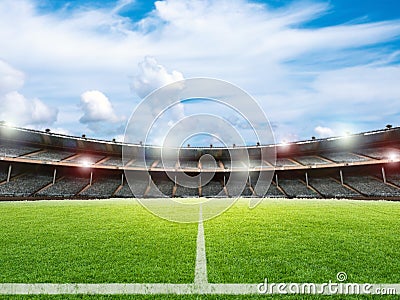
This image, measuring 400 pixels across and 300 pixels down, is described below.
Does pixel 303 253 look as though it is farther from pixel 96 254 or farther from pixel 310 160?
pixel 310 160

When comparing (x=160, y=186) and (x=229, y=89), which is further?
(x=160, y=186)

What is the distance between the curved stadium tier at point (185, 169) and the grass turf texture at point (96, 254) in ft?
62.0

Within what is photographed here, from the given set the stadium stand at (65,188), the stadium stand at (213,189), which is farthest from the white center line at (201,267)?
the stadium stand at (213,189)

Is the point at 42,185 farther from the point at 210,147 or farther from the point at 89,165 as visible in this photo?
the point at 210,147

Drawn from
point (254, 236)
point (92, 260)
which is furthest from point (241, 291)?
point (254, 236)

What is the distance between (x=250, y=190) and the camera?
103 ft

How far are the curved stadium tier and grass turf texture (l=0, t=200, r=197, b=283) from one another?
18.9 m

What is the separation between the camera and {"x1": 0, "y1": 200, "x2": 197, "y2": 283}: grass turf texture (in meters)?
2.90

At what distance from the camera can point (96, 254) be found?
371 cm

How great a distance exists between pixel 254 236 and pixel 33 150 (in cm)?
3055

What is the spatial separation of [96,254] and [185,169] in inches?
1149

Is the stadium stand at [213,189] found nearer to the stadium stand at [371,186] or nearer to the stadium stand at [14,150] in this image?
the stadium stand at [371,186]

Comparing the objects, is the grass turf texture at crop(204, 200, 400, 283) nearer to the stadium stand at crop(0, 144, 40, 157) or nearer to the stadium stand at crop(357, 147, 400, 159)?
the stadium stand at crop(357, 147, 400, 159)

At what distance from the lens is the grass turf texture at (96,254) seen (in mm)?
2904
